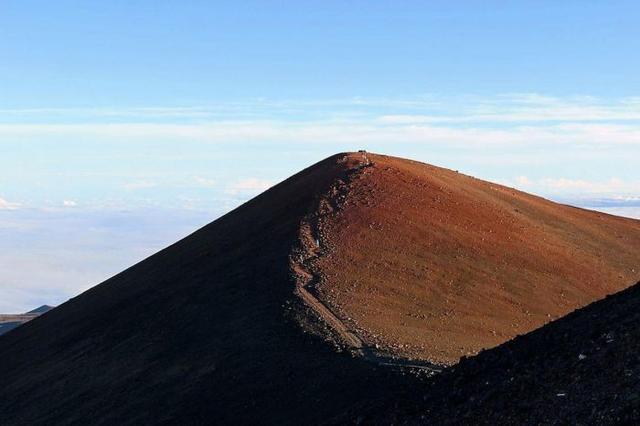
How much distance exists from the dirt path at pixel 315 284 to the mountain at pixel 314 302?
9cm

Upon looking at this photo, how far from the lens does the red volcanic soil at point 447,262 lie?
31.8 meters

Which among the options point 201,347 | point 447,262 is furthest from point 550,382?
point 447,262

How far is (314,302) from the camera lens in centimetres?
3194

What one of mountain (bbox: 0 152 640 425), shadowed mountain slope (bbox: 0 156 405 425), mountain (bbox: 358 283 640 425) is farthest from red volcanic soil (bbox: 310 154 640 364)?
mountain (bbox: 358 283 640 425)

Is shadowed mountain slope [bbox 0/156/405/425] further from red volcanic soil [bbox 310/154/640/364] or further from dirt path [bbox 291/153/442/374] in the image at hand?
red volcanic soil [bbox 310/154/640/364]

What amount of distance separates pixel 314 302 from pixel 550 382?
16.0 metres

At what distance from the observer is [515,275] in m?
38.7

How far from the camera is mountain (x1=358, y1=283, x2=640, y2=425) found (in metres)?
15.0

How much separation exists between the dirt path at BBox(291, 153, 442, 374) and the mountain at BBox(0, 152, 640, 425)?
0.09 m

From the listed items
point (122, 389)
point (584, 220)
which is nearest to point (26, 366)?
point (122, 389)

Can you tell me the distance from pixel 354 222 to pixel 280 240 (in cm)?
353

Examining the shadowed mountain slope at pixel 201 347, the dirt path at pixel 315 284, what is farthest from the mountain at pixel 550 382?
the dirt path at pixel 315 284

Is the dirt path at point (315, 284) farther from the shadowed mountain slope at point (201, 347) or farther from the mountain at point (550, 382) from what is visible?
the mountain at point (550, 382)

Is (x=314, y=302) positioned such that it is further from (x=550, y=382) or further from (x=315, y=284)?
(x=550, y=382)
